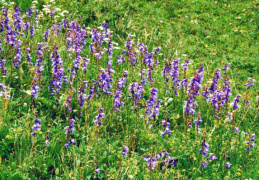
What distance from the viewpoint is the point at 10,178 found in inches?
131

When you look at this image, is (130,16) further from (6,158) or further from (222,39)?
(6,158)

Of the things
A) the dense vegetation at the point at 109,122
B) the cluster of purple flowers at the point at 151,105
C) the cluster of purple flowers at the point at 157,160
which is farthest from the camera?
the cluster of purple flowers at the point at 151,105

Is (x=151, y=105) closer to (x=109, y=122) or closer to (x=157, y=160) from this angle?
(x=109, y=122)

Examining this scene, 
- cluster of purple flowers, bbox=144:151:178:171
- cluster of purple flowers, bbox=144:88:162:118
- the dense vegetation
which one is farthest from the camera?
cluster of purple flowers, bbox=144:88:162:118

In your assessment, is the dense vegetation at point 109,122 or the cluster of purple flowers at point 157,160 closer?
the cluster of purple flowers at point 157,160

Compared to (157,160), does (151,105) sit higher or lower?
higher

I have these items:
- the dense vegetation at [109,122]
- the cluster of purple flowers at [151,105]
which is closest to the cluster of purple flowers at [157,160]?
the dense vegetation at [109,122]

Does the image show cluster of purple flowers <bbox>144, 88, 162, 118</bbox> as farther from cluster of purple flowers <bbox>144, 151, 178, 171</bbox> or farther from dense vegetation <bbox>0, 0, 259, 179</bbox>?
cluster of purple flowers <bbox>144, 151, 178, 171</bbox>

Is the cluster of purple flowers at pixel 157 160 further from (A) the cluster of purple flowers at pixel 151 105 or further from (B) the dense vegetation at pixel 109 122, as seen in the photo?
(A) the cluster of purple flowers at pixel 151 105

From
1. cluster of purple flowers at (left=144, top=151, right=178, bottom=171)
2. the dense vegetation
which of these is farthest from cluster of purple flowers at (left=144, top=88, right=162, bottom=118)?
cluster of purple flowers at (left=144, top=151, right=178, bottom=171)

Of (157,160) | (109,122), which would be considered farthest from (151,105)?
(157,160)

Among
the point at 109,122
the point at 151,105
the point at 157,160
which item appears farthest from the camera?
the point at 109,122

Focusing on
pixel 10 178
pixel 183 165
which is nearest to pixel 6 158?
pixel 10 178

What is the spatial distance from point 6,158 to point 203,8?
29.5ft
